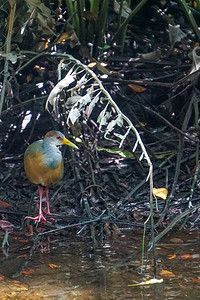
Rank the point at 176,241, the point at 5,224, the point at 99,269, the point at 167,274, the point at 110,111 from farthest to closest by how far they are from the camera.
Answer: the point at 110,111
the point at 5,224
the point at 176,241
the point at 99,269
the point at 167,274

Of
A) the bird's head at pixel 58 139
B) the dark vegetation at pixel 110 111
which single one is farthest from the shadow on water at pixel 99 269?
the bird's head at pixel 58 139

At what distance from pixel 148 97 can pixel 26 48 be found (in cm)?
146

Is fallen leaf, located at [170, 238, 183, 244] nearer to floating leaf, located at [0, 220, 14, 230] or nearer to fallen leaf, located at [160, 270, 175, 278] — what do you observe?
fallen leaf, located at [160, 270, 175, 278]

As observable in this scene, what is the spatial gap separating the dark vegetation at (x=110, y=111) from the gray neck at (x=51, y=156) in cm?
18

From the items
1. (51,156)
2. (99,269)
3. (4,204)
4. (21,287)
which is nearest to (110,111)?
(51,156)

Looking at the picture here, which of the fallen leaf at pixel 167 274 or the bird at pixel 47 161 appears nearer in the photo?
the fallen leaf at pixel 167 274

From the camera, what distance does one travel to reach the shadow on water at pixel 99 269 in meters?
3.20

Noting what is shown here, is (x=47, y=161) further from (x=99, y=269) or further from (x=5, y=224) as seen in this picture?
(x=99, y=269)

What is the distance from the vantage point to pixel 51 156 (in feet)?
15.1

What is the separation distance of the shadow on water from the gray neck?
2.41ft

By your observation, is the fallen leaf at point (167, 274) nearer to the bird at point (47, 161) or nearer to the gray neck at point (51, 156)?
the bird at point (47, 161)

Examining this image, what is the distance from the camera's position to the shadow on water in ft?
10.5

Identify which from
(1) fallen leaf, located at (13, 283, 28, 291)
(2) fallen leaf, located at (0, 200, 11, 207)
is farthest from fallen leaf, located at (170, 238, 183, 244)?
(2) fallen leaf, located at (0, 200, 11, 207)

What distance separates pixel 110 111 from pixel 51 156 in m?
0.83
